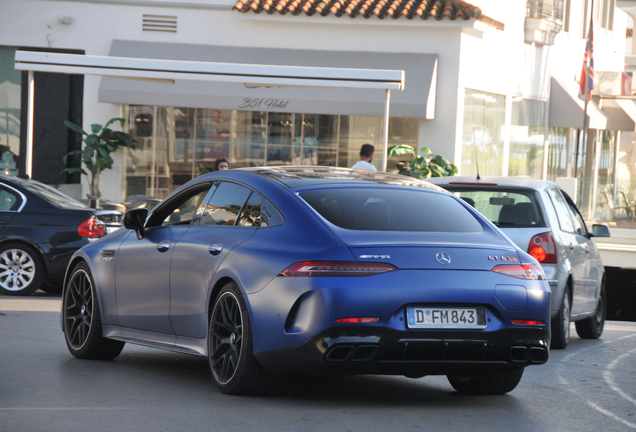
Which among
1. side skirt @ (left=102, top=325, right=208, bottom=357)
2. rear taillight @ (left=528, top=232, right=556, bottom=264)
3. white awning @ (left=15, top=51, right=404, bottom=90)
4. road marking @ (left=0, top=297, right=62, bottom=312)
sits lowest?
road marking @ (left=0, top=297, right=62, bottom=312)

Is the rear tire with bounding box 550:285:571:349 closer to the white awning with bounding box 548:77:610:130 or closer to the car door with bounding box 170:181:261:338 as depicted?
the car door with bounding box 170:181:261:338

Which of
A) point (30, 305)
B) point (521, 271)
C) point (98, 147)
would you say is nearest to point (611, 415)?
point (521, 271)

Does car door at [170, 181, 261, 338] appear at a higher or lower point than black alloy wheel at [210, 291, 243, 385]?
higher

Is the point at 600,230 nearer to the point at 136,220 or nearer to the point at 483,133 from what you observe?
the point at 136,220

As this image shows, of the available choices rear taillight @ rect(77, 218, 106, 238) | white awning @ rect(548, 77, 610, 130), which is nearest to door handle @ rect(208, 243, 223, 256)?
rear taillight @ rect(77, 218, 106, 238)

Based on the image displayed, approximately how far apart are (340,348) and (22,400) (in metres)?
1.98

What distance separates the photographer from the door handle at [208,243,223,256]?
254 inches

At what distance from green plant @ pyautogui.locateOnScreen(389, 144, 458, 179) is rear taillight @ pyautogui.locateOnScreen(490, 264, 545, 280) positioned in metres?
14.4

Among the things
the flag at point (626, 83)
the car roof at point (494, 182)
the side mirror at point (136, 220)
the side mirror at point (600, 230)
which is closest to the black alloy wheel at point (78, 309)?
the side mirror at point (136, 220)

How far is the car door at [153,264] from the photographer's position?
7.05 m

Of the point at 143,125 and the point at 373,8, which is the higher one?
the point at 373,8

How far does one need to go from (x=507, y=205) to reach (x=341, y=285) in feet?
14.9

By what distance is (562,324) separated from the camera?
988cm

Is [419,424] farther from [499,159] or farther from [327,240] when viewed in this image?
[499,159]
